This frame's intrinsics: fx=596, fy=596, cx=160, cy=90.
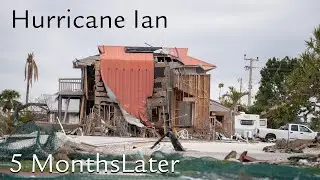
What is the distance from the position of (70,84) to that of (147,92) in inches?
286

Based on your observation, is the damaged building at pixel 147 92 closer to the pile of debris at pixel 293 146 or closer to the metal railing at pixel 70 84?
the metal railing at pixel 70 84

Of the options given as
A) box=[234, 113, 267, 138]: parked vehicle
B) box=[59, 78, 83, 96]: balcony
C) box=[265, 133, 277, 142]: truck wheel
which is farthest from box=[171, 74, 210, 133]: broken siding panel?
box=[59, 78, 83, 96]: balcony

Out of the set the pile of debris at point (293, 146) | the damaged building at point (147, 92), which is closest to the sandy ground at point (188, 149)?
the pile of debris at point (293, 146)

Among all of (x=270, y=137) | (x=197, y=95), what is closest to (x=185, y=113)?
(x=197, y=95)

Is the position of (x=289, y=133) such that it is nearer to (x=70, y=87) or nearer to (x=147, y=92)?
(x=147, y=92)

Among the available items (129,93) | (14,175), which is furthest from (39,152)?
(129,93)

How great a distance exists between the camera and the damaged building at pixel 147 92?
43125 mm

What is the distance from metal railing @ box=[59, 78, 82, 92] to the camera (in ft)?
156

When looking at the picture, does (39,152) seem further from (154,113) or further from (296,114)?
(154,113)

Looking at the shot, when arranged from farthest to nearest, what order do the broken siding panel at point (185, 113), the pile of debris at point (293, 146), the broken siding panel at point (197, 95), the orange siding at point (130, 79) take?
the broken siding panel at point (185, 113)
the orange siding at point (130, 79)
the broken siding panel at point (197, 95)
the pile of debris at point (293, 146)

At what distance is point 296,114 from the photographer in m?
22.0

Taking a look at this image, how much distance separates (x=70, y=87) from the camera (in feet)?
158

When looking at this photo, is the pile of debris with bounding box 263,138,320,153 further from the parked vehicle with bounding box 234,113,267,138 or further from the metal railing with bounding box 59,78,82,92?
the metal railing with bounding box 59,78,82,92

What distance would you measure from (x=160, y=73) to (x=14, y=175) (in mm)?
34059
